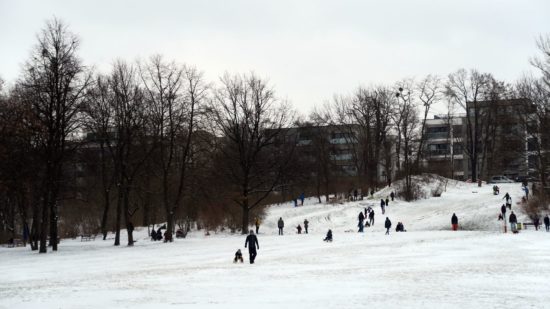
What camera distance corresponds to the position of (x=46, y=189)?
121 ft

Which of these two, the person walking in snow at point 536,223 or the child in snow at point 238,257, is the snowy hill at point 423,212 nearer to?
the person walking in snow at point 536,223

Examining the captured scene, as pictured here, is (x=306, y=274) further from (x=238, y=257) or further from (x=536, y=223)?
(x=536, y=223)

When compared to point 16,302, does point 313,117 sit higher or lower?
higher

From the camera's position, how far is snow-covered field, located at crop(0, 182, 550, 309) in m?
16.6

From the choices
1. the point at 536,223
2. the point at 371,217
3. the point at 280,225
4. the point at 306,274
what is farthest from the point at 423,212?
the point at 306,274

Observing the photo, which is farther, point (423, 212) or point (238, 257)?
point (423, 212)

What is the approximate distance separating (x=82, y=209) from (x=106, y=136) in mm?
19527

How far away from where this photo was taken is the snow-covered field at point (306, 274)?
16.6 metres

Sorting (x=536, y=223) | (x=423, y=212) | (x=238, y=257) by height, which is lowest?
(x=238, y=257)

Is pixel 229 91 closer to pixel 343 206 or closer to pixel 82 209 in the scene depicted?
pixel 343 206

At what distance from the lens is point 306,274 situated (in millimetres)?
22438

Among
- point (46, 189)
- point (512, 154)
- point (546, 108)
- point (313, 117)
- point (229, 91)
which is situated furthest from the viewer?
point (313, 117)

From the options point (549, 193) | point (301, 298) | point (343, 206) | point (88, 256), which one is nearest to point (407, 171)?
point (343, 206)

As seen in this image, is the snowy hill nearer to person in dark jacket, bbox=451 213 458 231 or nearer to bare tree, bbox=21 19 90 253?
person in dark jacket, bbox=451 213 458 231
